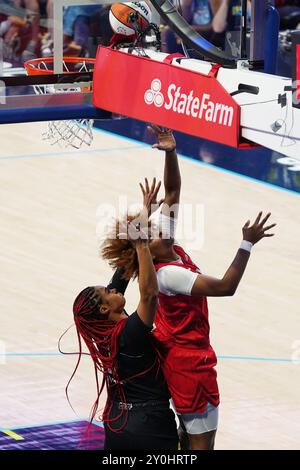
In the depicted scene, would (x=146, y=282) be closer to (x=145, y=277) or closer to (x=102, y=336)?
(x=145, y=277)

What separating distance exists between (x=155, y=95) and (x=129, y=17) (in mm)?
730

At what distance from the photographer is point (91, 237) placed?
36.2 ft

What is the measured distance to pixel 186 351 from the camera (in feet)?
19.1

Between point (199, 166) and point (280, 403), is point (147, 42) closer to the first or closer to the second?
point (280, 403)

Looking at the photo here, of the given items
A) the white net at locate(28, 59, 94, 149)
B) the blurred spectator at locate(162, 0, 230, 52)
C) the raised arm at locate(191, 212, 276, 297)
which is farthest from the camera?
the blurred spectator at locate(162, 0, 230, 52)

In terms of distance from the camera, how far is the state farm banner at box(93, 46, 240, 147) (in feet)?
19.6

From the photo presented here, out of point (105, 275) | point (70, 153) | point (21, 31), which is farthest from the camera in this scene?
point (21, 31)

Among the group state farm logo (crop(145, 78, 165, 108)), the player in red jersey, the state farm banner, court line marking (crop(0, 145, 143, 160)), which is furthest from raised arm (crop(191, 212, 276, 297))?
court line marking (crop(0, 145, 143, 160))

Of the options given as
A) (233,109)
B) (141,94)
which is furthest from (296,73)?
(141,94)

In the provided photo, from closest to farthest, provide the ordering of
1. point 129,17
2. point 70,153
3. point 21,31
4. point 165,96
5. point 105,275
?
point 165,96 → point 129,17 → point 105,275 → point 70,153 → point 21,31

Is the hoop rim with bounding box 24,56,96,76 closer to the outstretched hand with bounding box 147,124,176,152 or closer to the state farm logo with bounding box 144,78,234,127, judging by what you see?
the state farm logo with bounding box 144,78,234,127

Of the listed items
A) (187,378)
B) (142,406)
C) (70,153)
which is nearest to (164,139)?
(187,378)

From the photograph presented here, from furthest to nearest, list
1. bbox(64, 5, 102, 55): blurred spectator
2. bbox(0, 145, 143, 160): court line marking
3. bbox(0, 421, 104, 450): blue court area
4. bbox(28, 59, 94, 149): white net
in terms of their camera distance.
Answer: bbox(64, 5, 102, 55): blurred spectator
bbox(0, 145, 143, 160): court line marking
bbox(28, 59, 94, 149): white net
bbox(0, 421, 104, 450): blue court area

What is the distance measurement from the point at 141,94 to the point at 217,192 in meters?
5.96
